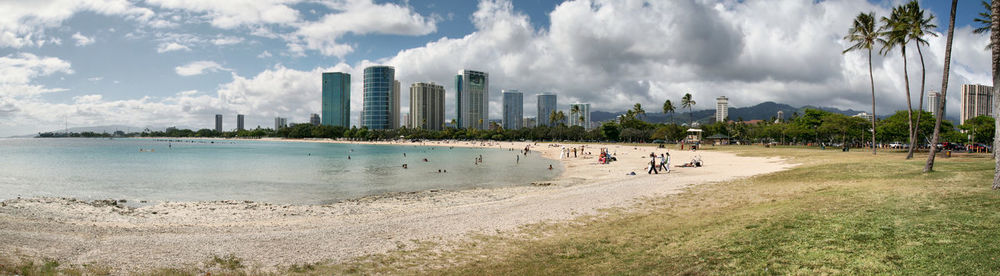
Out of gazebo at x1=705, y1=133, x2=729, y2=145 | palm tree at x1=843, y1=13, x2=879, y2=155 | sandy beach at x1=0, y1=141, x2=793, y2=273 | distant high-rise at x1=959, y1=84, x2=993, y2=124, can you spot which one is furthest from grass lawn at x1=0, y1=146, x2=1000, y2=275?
distant high-rise at x1=959, y1=84, x2=993, y2=124

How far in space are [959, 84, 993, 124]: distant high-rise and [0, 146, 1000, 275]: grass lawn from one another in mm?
181625

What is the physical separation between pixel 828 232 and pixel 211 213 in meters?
18.7

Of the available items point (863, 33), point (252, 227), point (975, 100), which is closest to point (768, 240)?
point (252, 227)

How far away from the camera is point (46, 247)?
9.57m

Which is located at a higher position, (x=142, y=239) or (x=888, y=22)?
(x=888, y=22)

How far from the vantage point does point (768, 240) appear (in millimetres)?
8016

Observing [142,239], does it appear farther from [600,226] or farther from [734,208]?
[734,208]

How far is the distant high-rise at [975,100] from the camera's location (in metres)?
139

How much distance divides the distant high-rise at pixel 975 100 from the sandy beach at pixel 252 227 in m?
183

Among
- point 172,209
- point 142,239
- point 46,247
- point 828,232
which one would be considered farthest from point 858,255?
point 172,209

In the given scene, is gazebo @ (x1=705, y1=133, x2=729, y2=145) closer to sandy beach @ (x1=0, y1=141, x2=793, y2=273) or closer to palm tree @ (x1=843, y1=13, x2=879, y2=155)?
palm tree @ (x1=843, y1=13, x2=879, y2=155)

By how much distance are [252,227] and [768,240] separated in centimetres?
1257

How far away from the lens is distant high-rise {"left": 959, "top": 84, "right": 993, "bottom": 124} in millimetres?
139250

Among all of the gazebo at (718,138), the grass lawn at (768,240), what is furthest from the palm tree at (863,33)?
the gazebo at (718,138)
